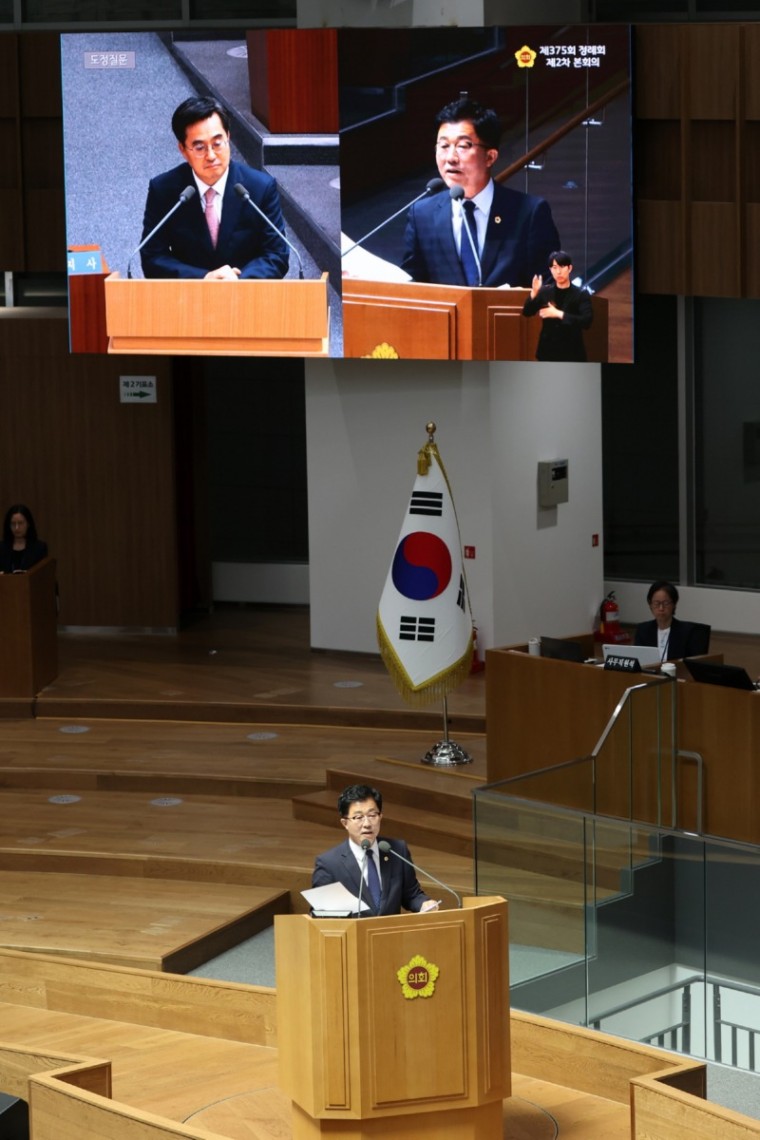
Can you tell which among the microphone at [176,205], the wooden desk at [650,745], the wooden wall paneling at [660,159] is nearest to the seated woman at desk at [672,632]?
the wooden desk at [650,745]

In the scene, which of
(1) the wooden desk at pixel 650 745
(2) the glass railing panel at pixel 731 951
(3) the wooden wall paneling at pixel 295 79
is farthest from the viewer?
(3) the wooden wall paneling at pixel 295 79

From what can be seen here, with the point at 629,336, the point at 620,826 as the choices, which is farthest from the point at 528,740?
the point at 629,336

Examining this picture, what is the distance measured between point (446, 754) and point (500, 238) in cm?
296

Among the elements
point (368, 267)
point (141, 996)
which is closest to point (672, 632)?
point (368, 267)

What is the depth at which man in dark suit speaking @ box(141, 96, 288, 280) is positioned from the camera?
11.0 meters

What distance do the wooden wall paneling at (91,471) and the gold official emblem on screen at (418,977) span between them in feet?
26.6

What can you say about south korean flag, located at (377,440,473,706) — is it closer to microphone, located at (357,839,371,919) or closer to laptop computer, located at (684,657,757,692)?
laptop computer, located at (684,657,757,692)

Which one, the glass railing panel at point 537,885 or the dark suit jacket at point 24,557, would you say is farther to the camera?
the dark suit jacket at point 24,557

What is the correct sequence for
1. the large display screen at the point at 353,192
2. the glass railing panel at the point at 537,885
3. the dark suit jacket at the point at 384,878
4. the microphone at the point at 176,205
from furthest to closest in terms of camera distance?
the microphone at the point at 176,205 < the large display screen at the point at 353,192 < the glass railing panel at the point at 537,885 < the dark suit jacket at the point at 384,878

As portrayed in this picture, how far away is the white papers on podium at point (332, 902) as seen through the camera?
5652 millimetres

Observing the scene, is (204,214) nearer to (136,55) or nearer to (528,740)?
(136,55)

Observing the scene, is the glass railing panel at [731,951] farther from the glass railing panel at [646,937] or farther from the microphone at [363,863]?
the microphone at [363,863]

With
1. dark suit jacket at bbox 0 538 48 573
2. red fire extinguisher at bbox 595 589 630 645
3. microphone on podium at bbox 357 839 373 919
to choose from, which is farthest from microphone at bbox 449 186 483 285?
microphone on podium at bbox 357 839 373 919

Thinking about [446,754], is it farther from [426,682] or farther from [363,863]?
[363,863]
